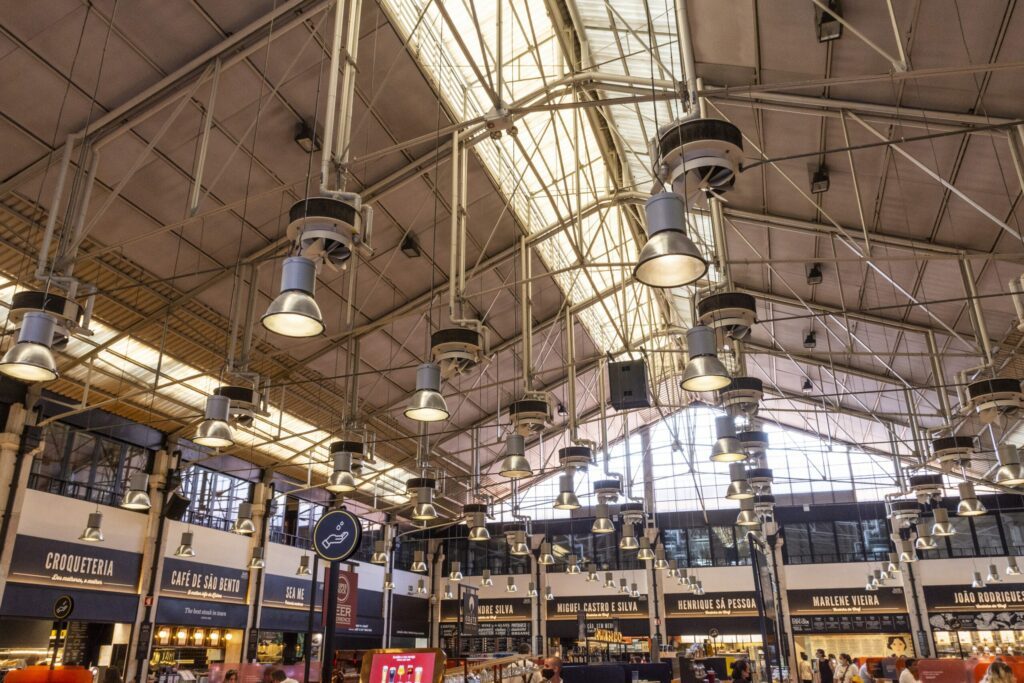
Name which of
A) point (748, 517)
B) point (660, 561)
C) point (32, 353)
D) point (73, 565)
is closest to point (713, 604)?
point (660, 561)

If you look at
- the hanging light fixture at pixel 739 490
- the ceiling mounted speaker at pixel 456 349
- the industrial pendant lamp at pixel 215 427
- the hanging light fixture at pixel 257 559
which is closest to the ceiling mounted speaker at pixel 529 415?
the ceiling mounted speaker at pixel 456 349

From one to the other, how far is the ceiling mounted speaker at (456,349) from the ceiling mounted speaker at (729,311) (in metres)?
2.33

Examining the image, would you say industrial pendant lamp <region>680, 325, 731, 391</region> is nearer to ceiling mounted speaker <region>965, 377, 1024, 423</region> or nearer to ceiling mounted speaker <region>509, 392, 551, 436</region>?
ceiling mounted speaker <region>509, 392, 551, 436</region>

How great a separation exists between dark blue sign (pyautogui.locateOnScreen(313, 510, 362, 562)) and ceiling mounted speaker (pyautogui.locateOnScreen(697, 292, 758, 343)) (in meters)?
3.68

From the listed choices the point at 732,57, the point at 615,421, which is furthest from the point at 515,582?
the point at 732,57

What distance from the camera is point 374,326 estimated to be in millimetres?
15312

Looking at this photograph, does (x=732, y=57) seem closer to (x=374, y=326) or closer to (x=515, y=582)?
(x=374, y=326)

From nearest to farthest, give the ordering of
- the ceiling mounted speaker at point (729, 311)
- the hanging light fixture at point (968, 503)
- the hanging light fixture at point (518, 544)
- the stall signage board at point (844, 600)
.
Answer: the ceiling mounted speaker at point (729, 311) < the hanging light fixture at point (968, 503) < the hanging light fixture at point (518, 544) < the stall signage board at point (844, 600)

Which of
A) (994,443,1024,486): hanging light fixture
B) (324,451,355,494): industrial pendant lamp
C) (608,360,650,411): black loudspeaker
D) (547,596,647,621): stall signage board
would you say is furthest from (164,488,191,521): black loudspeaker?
(994,443,1024,486): hanging light fixture

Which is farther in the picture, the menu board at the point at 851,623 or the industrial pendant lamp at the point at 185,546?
the menu board at the point at 851,623

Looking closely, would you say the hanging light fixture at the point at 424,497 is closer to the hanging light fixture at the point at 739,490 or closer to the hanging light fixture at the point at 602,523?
the hanging light fixture at the point at 602,523

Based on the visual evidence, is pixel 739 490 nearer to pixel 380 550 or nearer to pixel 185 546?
pixel 185 546

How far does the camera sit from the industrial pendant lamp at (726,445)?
29.6 feet

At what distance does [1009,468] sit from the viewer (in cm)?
1127
